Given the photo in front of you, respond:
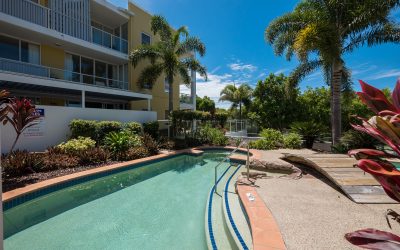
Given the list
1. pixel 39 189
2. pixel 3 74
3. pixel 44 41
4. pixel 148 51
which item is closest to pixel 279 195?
pixel 39 189

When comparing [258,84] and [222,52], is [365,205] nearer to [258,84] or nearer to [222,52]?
[258,84]

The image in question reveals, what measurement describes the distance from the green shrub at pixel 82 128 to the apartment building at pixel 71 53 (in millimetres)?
1026

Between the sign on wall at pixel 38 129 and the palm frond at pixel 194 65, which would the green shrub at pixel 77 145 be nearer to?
the sign on wall at pixel 38 129

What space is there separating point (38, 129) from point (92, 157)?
3.56 m

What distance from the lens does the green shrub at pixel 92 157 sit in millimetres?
8762

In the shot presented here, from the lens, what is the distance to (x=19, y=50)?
12.2 metres

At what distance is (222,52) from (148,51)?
519 inches

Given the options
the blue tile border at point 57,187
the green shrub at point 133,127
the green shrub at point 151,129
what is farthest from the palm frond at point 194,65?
the blue tile border at point 57,187

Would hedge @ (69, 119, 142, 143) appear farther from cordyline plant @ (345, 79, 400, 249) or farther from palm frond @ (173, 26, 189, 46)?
cordyline plant @ (345, 79, 400, 249)

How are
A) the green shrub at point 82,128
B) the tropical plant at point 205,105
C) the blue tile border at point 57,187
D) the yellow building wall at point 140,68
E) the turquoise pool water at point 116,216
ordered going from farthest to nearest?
the tropical plant at point 205,105, the yellow building wall at point 140,68, the green shrub at point 82,128, the blue tile border at point 57,187, the turquoise pool water at point 116,216

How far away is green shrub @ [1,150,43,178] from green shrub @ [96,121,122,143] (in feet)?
12.9

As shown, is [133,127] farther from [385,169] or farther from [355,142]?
[385,169]

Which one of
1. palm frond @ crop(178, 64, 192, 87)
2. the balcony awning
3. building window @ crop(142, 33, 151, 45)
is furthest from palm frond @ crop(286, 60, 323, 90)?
building window @ crop(142, 33, 151, 45)

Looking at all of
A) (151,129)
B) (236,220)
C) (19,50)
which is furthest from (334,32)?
(19,50)
